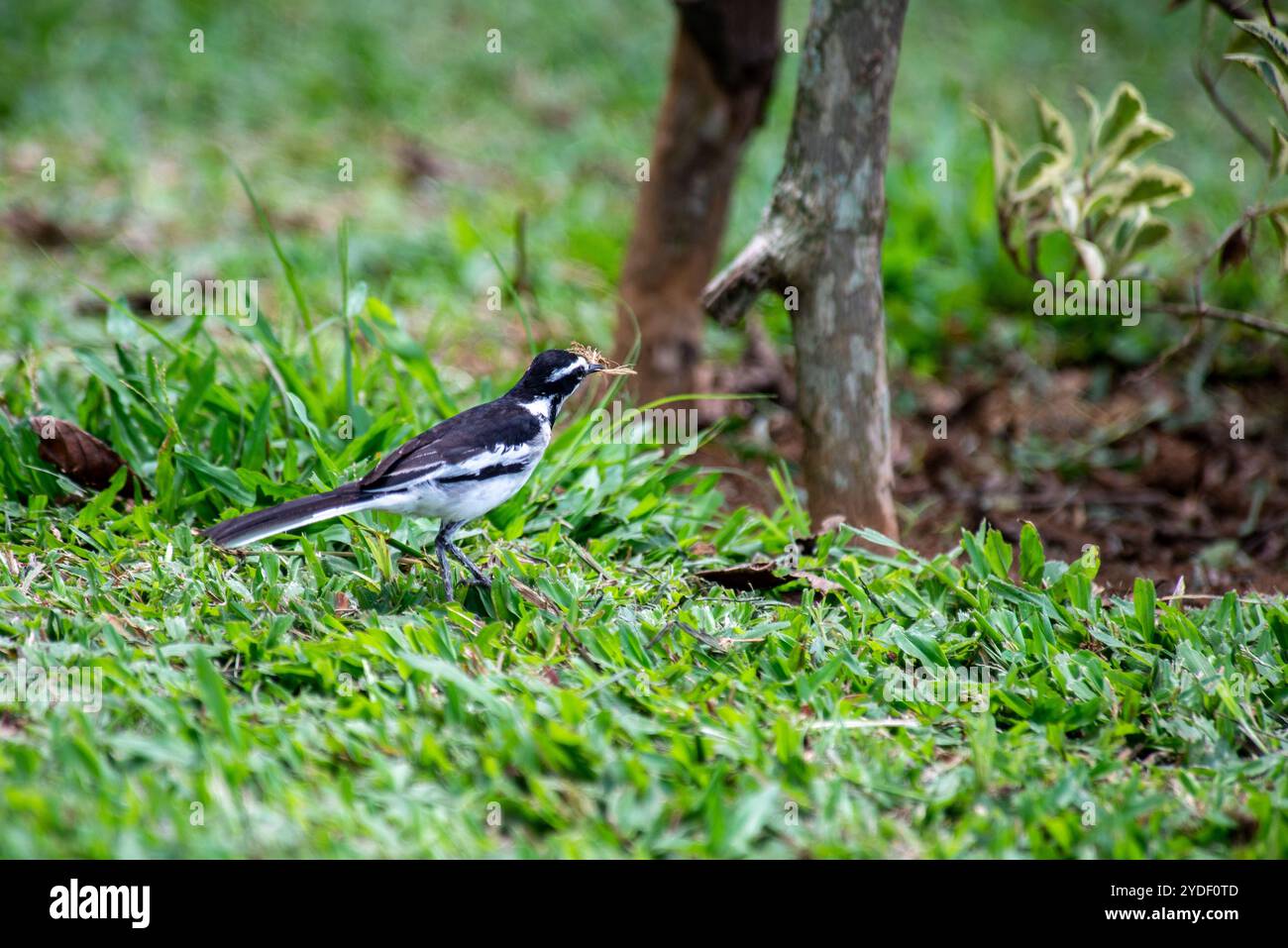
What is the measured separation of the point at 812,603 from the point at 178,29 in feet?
27.0

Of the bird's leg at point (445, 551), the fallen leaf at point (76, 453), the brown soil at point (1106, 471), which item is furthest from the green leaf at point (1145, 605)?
the fallen leaf at point (76, 453)

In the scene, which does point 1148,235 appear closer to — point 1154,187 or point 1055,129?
point 1154,187

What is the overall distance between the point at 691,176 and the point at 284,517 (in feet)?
10.3

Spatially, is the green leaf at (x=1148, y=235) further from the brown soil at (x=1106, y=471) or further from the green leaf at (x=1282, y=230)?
the brown soil at (x=1106, y=471)

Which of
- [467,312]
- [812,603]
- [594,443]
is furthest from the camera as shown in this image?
[467,312]

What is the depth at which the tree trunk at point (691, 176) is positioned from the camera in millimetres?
5914

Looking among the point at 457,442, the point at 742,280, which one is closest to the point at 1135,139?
the point at 742,280

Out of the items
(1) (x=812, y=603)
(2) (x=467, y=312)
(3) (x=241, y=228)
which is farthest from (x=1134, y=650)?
(3) (x=241, y=228)

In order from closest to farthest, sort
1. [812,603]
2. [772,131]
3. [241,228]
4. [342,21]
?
[812,603] → [241,228] → [772,131] → [342,21]

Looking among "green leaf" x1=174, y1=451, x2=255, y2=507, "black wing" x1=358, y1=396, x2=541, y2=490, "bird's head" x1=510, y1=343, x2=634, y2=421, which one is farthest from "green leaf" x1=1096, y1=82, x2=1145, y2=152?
"green leaf" x1=174, y1=451, x2=255, y2=507

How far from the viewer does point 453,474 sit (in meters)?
4.10

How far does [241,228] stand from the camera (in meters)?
8.05

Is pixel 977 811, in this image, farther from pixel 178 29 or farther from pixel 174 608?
pixel 178 29

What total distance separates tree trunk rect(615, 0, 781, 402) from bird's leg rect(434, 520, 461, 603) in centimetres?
195
